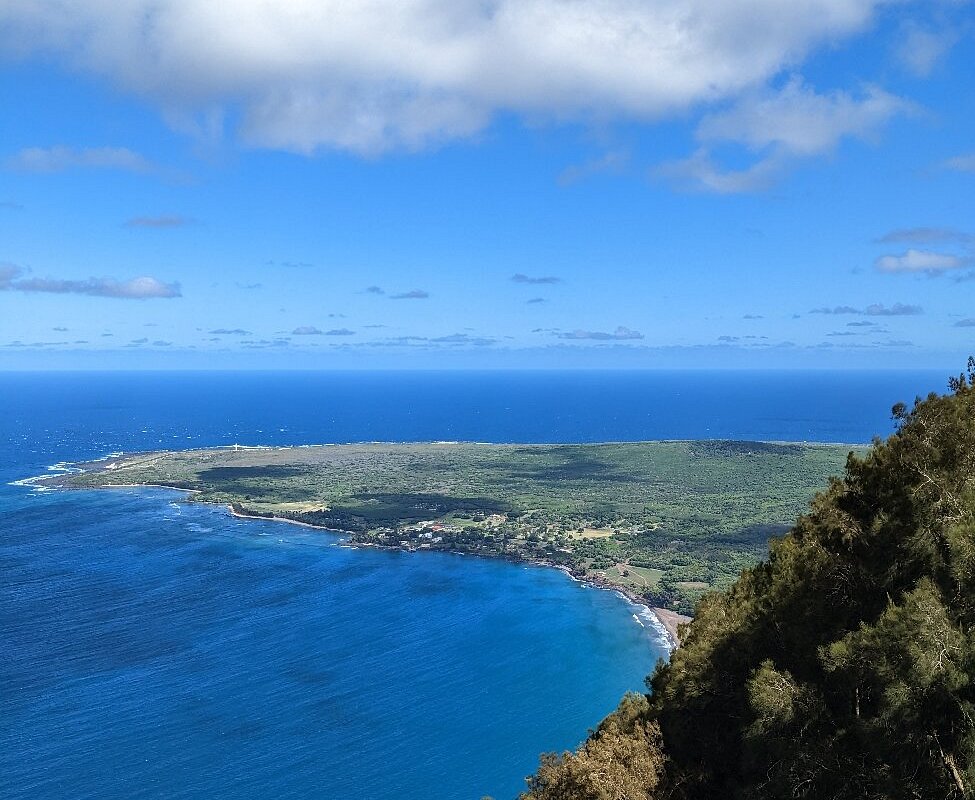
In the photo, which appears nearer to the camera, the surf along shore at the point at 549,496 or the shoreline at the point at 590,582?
the shoreline at the point at 590,582

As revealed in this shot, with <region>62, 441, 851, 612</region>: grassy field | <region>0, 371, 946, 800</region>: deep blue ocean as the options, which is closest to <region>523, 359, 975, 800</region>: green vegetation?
<region>0, 371, 946, 800</region>: deep blue ocean

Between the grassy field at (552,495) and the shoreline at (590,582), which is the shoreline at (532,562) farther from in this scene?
the grassy field at (552,495)

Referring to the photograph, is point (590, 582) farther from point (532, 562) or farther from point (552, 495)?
point (552, 495)

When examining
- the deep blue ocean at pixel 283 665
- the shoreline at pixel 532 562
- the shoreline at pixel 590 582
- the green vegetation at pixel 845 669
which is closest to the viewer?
the green vegetation at pixel 845 669

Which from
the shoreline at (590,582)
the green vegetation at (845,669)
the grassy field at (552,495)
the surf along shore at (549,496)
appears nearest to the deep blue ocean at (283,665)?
the shoreline at (590,582)

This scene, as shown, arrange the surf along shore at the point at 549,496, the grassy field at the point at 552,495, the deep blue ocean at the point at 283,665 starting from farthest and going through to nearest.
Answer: the grassy field at the point at 552,495 < the surf along shore at the point at 549,496 < the deep blue ocean at the point at 283,665

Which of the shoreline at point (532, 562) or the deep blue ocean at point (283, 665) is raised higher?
the shoreline at point (532, 562)

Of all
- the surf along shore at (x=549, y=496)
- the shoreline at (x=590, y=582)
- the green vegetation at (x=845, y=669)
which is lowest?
the shoreline at (x=590, y=582)

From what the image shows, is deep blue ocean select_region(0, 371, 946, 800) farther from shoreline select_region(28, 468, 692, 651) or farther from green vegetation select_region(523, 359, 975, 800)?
green vegetation select_region(523, 359, 975, 800)
